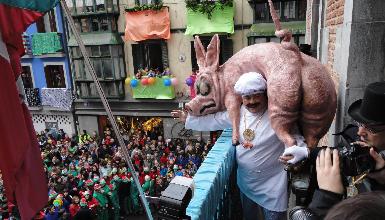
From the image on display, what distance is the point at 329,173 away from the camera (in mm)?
2094

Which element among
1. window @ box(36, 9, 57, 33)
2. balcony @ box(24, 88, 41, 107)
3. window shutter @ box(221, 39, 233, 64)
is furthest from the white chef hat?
balcony @ box(24, 88, 41, 107)

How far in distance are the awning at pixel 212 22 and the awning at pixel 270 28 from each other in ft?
3.12

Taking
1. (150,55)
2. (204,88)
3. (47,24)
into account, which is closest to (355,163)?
(204,88)

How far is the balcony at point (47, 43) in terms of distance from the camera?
667 inches

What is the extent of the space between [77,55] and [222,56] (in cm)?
697

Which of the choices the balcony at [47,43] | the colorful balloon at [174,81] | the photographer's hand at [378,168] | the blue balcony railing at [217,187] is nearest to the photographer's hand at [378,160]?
the photographer's hand at [378,168]

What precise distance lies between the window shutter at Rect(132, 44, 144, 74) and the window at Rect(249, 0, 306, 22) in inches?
217

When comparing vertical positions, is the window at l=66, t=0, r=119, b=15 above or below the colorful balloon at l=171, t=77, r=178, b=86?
above

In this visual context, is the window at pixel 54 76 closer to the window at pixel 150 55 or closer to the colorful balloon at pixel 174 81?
the window at pixel 150 55

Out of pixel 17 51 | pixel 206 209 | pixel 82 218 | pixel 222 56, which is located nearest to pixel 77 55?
pixel 222 56

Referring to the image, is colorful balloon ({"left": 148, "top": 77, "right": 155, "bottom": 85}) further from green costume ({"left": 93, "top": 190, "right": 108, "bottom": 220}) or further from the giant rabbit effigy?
the giant rabbit effigy

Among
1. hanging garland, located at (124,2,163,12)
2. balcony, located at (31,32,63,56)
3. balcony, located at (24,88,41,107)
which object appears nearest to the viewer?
hanging garland, located at (124,2,163,12)

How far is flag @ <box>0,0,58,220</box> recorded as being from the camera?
2873mm

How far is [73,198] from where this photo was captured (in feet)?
33.1
